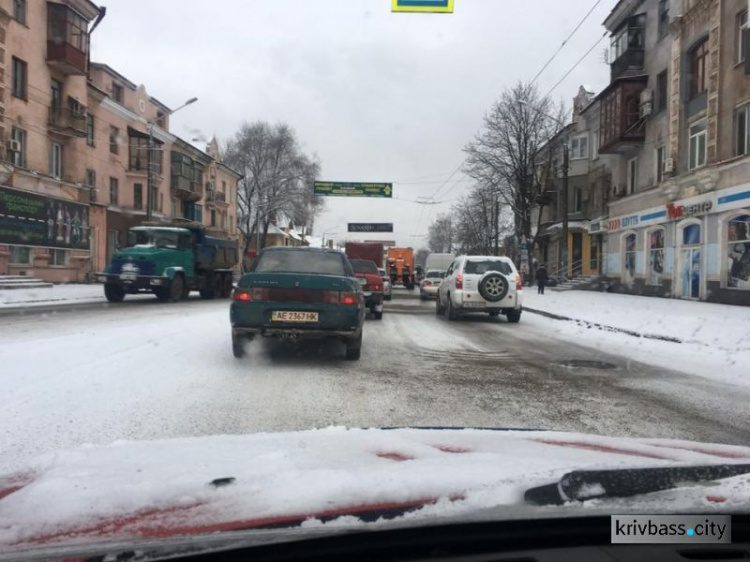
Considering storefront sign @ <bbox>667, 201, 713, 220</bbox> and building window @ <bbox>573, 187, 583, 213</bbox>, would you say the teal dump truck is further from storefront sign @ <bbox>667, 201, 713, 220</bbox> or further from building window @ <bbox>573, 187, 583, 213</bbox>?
building window @ <bbox>573, 187, 583, 213</bbox>

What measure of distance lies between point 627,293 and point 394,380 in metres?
24.2

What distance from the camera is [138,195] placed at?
40875 millimetres

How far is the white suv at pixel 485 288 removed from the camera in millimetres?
15102

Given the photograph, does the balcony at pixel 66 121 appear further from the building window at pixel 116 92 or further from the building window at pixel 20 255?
the building window at pixel 116 92

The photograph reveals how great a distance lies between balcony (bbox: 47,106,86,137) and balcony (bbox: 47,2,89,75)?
6.53ft

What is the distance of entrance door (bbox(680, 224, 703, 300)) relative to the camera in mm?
20989

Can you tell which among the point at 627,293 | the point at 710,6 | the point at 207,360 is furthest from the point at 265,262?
the point at 627,293

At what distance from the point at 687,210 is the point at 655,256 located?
12.7 ft

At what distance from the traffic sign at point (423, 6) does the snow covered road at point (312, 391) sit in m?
5.26

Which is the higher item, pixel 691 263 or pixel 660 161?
pixel 660 161

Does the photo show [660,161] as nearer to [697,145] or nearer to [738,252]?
[697,145]

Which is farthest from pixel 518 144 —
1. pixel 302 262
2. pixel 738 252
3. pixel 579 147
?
pixel 302 262

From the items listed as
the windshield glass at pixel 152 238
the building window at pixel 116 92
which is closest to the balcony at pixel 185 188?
the building window at pixel 116 92

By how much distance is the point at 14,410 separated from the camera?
508 centimetres
